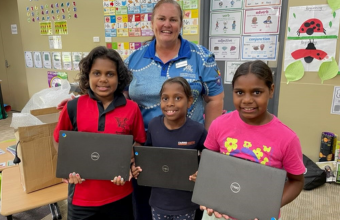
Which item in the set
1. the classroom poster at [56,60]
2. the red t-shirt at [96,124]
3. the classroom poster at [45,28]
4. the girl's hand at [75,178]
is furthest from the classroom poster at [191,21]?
the classroom poster at [45,28]

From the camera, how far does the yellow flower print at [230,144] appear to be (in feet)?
3.72

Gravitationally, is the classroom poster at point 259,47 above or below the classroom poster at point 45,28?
below

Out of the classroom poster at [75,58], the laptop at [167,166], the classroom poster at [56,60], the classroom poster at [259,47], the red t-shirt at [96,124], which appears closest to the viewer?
the laptop at [167,166]

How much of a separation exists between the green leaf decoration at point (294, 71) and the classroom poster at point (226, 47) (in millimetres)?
677

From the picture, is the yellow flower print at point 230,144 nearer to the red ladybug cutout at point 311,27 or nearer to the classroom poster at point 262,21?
the red ladybug cutout at point 311,27

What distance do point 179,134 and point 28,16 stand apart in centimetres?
514

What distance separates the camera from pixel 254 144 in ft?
3.57

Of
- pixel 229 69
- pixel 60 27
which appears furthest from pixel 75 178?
pixel 60 27

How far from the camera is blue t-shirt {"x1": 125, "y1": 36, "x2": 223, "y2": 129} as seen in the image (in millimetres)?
1460

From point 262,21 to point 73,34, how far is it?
3.16 m

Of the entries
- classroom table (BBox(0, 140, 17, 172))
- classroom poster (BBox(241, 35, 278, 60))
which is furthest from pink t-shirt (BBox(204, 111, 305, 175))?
classroom poster (BBox(241, 35, 278, 60))

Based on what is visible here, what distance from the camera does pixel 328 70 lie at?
8.80 ft

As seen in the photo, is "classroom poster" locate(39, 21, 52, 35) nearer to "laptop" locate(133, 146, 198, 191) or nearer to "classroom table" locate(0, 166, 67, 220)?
"classroom table" locate(0, 166, 67, 220)

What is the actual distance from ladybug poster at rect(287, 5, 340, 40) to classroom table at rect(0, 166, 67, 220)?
266 centimetres
